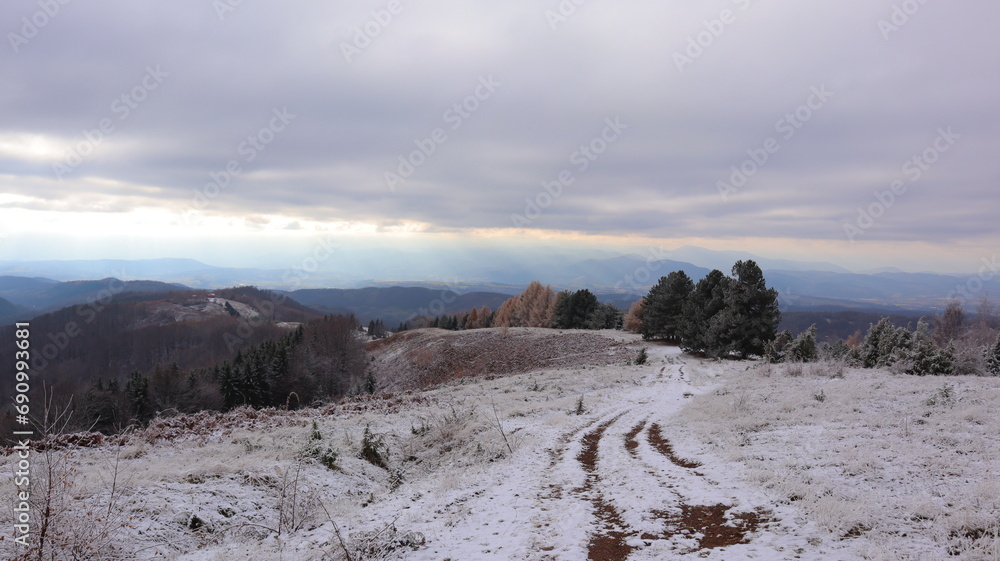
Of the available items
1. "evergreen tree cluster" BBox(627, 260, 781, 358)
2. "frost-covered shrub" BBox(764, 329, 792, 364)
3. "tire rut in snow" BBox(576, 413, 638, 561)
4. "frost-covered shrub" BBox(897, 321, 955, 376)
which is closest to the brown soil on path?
"tire rut in snow" BBox(576, 413, 638, 561)

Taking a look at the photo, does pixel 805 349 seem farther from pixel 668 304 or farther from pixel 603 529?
pixel 603 529

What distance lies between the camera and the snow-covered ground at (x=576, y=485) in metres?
6.09

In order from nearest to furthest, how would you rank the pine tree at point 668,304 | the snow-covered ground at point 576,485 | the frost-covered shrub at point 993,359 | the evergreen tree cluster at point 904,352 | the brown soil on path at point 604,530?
the brown soil on path at point 604,530 < the snow-covered ground at point 576,485 < the frost-covered shrub at point 993,359 < the evergreen tree cluster at point 904,352 < the pine tree at point 668,304

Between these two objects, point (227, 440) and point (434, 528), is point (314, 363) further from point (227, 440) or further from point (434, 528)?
point (434, 528)

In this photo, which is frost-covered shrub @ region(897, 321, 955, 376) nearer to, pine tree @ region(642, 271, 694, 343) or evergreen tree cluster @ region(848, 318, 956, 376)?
evergreen tree cluster @ region(848, 318, 956, 376)

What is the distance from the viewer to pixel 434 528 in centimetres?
715

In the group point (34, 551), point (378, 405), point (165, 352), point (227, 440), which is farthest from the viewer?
point (165, 352)

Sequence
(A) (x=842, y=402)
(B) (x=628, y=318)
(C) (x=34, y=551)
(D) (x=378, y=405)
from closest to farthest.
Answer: (C) (x=34, y=551), (A) (x=842, y=402), (D) (x=378, y=405), (B) (x=628, y=318)

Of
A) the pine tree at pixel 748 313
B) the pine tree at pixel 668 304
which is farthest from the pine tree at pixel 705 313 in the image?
the pine tree at pixel 668 304

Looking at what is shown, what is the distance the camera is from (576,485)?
8891 millimetres

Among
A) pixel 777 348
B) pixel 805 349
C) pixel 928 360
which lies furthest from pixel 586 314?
pixel 928 360

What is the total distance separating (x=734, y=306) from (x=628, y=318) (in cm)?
2652

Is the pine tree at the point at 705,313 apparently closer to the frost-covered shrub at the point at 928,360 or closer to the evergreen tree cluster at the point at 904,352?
the evergreen tree cluster at the point at 904,352

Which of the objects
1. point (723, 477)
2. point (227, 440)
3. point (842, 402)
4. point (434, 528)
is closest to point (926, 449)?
point (723, 477)
